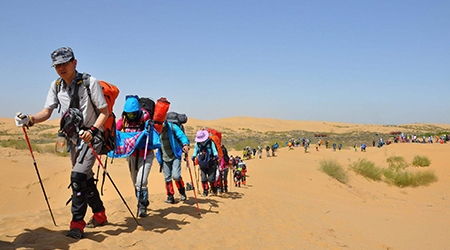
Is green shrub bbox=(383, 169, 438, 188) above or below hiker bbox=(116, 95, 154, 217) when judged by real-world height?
below

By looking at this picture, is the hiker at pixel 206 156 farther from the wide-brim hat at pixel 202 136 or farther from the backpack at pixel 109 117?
the backpack at pixel 109 117

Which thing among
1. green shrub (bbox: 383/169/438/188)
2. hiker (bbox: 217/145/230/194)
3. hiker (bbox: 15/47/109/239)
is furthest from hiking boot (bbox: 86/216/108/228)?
green shrub (bbox: 383/169/438/188)

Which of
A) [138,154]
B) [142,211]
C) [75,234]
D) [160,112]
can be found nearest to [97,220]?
[75,234]

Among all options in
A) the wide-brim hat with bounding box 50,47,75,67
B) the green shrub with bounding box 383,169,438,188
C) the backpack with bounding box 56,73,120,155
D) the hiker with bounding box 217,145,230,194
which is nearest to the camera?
the wide-brim hat with bounding box 50,47,75,67

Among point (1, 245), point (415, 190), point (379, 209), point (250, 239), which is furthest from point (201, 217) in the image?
point (415, 190)

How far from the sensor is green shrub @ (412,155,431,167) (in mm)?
24547

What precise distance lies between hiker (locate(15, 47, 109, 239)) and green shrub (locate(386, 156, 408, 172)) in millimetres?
23635

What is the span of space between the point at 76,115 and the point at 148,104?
7.81 feet

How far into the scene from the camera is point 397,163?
2550 cm

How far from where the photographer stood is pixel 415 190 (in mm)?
19625

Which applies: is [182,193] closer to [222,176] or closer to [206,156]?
[206,156]

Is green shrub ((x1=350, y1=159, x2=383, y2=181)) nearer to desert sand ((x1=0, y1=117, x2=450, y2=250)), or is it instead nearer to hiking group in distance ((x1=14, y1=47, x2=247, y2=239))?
desert sand ((x1=0, y1=117, x2=450, y2=250))

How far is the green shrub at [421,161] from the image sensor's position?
2455 centimetres

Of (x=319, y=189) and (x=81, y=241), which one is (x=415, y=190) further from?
(x=81, y=241)
